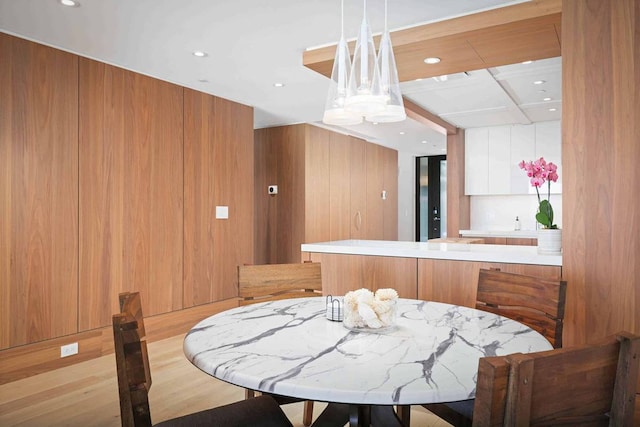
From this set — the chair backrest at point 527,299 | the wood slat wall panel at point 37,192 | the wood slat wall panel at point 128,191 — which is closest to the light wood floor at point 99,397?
the wood slat wall panel at point 37,192

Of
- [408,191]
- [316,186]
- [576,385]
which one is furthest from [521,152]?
[576,385]

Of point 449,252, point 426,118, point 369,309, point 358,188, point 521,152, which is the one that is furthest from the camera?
point 358,188

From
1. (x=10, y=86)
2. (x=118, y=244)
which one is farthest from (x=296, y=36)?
(x=118, y=244)

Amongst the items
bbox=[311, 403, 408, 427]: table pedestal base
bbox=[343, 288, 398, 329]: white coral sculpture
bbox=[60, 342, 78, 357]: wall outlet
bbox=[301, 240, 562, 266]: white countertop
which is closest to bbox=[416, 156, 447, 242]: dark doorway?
bbox=[301, 240, 562, 266]: white countertop

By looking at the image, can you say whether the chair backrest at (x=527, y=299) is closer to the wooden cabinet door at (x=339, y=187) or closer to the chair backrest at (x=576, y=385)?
the chair backrest at (x=576, y=385)

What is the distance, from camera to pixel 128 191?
3.78m

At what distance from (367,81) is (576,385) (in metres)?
1.51

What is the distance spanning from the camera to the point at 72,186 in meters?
3.38

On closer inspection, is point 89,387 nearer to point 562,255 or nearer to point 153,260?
point 153,260

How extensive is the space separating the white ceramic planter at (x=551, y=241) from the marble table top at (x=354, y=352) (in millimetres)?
915

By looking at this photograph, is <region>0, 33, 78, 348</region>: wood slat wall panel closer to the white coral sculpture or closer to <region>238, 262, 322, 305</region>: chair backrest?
<region>238, 262, 322, 305</region>: chair backrest

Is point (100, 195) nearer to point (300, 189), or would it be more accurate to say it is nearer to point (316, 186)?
point (300, 189)

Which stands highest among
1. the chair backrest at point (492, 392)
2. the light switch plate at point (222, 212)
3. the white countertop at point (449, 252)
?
the light switch plate at point (222, 212)

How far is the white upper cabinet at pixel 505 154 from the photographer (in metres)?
5.80
